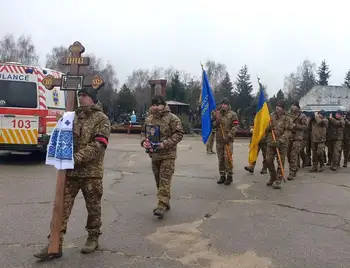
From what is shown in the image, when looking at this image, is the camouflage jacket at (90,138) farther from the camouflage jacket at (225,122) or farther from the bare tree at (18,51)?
the bare tree at (18,51)

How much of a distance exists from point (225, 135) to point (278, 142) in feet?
3.66

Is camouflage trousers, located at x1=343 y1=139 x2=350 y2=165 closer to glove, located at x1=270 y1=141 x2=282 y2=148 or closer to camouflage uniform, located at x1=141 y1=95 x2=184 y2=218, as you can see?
glove, located at x1=270 y1=141 x2=282 y2=148

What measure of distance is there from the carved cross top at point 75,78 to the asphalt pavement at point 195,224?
6.05 ft

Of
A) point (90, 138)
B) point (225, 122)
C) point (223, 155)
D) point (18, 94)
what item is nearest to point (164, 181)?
point (90, 138)

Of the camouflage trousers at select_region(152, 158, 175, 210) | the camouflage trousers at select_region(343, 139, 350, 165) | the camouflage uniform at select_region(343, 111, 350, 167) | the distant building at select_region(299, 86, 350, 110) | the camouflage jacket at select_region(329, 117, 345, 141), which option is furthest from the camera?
the distant building at select_region(299, 86, 350, 110)

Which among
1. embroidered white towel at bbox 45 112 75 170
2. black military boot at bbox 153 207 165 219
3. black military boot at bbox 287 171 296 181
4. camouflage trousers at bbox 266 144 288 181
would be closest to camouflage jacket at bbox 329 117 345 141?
black military boot at bbox 287 171 296 181

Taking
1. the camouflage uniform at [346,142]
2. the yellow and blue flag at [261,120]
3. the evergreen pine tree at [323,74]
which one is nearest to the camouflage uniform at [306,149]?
the camouflage uniform at [346,142]

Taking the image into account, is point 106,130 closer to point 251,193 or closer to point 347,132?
point 251,193

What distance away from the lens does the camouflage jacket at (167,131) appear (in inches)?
228

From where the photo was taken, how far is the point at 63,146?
407cm

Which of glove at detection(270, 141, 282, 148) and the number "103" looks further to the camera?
the number "103"

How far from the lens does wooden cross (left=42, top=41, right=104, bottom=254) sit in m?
4.05

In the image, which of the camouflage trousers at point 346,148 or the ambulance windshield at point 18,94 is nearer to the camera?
the ambulance windshield at point 18,94

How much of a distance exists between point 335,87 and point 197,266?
181 ft
